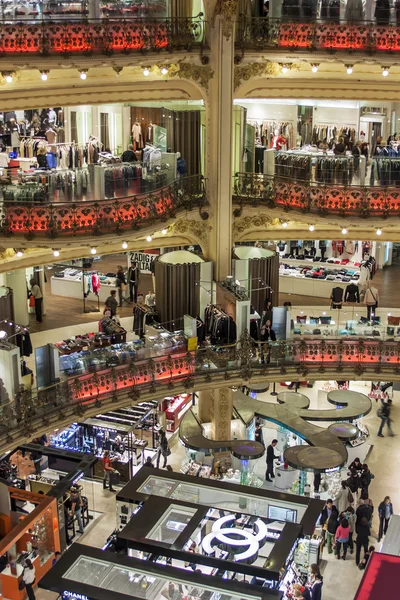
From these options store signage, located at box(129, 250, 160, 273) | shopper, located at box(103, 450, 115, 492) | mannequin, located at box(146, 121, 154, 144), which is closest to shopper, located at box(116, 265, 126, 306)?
store signage, located at box(129, 250, 160, 273)

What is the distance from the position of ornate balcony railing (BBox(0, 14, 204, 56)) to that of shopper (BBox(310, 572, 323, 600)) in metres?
12.8

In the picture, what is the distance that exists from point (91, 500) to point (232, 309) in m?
6.16

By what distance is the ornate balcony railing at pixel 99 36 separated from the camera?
2197cm

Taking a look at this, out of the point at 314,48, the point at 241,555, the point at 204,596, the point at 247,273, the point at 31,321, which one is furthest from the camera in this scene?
the point at 31,321

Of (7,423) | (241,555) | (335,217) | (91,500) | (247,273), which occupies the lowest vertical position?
(91,500)

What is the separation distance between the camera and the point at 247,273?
27906mm

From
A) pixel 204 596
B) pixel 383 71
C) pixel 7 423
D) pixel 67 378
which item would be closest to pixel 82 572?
pixel 204 596

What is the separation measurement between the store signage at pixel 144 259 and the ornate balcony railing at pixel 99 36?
10124 mm

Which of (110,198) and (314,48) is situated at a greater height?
(314,48)

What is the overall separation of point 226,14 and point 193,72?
181cm

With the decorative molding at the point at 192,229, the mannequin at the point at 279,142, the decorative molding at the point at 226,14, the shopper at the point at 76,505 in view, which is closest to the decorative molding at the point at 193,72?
the decorative molding at the point at 226,14

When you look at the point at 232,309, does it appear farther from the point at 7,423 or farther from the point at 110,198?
the point at 7,423

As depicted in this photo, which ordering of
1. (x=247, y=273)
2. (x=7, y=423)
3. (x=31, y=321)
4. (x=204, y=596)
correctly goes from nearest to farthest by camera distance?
(x=204, y=596) → (x=7, y=423) → (x=247, y=273) → (x=31, y=321)

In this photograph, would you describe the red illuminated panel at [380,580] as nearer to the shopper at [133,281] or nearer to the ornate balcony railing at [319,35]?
the ornate balcony railing at [319,35]
